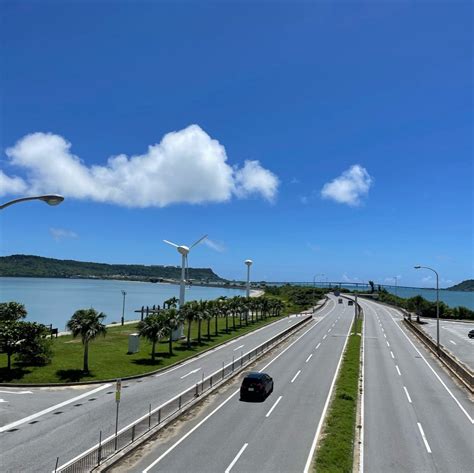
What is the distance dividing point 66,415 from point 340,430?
15.2m

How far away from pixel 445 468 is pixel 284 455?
6556mm

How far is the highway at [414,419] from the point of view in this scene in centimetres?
1876

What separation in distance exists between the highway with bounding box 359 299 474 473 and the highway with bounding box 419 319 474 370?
5674mm

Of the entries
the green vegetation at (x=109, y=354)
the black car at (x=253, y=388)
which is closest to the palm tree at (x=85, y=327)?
the green vegetation at (x=109, y=354)

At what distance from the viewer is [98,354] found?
45.1 m

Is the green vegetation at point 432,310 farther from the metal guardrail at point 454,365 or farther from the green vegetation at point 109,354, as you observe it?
the green vegetation at point 109,354

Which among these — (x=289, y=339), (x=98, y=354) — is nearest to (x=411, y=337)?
(x=289, y=339)

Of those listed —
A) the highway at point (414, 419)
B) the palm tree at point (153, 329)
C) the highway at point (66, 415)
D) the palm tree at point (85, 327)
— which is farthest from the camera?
the palm tree at point (153, 329)

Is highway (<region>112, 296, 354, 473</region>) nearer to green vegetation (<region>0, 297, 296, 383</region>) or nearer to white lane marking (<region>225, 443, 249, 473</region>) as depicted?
white lane marking (<region>225, 443, 249, 473</region>)

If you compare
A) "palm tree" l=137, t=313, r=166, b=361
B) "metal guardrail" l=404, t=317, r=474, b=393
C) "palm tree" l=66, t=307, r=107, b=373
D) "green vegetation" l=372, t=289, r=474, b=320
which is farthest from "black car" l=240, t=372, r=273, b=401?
"green vegetation" l=372, t=289, r=474, b=320

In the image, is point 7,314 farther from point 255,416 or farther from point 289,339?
point 289,339

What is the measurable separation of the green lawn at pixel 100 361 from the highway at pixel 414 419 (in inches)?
772

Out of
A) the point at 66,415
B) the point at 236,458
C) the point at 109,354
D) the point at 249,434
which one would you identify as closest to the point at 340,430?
the point at 249,434

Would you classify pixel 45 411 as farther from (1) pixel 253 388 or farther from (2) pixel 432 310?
(2) pixel 432 310
